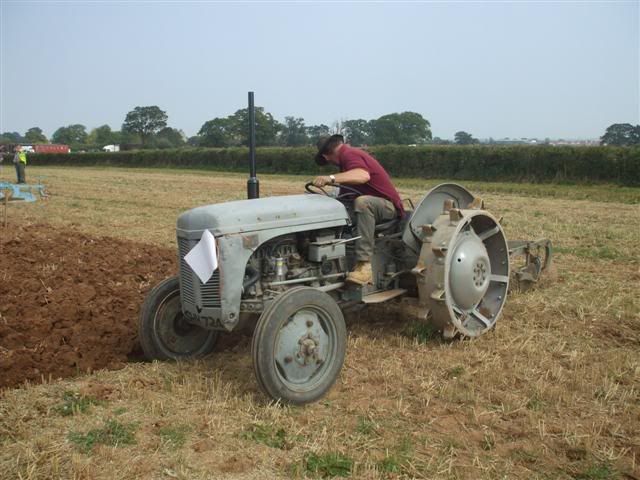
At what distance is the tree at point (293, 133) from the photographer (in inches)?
1627

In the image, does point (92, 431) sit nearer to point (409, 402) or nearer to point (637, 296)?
point (409, 402)

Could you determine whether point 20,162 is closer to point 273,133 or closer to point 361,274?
point 361,274

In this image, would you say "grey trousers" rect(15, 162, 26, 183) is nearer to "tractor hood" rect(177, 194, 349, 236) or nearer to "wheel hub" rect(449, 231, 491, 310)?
"tractor hood" rect(177, 194, 349, 236)

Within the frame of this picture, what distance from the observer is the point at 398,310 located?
19.3ft

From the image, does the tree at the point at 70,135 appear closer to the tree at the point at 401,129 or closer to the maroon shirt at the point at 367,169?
the tree at the point at 401,129

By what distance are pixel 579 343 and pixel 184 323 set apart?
3.18 meters

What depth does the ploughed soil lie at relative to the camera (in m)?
4.46

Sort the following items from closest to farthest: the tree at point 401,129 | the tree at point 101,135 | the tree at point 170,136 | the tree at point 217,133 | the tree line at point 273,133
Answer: the tree line at point 273,133 < the tree at point 401,129 < the tree at point 217,133 < the tree at point 170,136 < the tree at point 101,135

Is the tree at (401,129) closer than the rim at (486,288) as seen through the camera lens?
No

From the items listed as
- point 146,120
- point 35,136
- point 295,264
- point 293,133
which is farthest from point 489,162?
point 35,136

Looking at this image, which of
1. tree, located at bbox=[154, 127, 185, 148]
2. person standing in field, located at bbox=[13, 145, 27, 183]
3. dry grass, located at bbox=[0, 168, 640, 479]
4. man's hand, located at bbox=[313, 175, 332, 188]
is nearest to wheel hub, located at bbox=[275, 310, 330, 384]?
dry grass, located at bbox=[0, 168, 640, 479]

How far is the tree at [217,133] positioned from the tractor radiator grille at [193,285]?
177 ft

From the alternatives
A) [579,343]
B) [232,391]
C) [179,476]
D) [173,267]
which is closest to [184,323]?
[232,391]

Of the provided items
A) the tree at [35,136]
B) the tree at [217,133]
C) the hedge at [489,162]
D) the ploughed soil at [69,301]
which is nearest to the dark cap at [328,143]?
the ploughed soil at [69,301]
